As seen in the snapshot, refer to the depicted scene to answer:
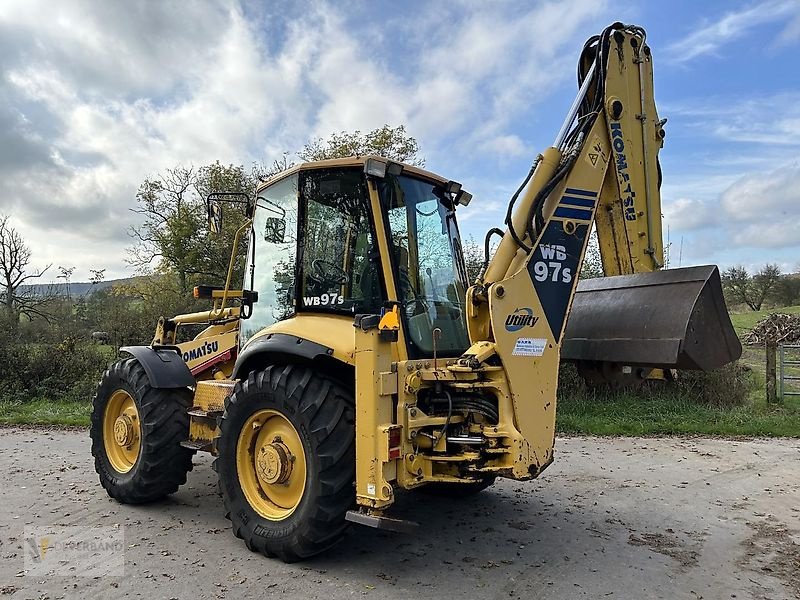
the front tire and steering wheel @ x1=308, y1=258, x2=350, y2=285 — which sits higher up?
steering wheel @ x1=308, y1=258, x2=350, y2=285

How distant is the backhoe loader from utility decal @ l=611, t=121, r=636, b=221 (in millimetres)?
13

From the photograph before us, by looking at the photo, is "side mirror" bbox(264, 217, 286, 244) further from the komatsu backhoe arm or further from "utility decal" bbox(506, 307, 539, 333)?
"utility decal" bbox(506, 307, 539, 333)

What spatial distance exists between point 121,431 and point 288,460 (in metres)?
2.26

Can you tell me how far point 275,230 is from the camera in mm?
4930

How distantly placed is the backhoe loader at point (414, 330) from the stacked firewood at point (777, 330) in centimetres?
1990

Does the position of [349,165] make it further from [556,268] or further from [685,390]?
[685,390]

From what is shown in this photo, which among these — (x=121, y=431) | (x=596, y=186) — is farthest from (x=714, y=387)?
(x=121, y=431)

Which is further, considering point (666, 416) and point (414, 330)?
point (666, 416)

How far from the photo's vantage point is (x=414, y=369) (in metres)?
3.96

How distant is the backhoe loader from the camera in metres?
3.83

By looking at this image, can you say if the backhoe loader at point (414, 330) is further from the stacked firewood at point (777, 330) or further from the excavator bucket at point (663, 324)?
the stacked firewood at point (777, 330)

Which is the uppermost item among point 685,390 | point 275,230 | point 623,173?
point 623,173

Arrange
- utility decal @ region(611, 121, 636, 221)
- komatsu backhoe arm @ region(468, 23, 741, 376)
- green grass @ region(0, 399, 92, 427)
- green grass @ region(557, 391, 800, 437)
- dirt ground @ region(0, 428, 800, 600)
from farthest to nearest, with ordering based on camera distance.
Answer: green grass @ region(0, 399, 92, 427) < green grass @ region(557, 391, 800, 437) < utility decal @ region(611, 121, 636, 221) < komatsu backhoe arm @ region(468, 23, 741, 376) < dirt ground @ region(0, 428, 800, 600)

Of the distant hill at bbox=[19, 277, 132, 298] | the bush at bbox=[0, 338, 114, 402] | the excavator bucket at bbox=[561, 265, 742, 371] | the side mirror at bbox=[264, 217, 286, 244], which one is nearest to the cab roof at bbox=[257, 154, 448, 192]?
the side mirror at bbox=[264, 217, 286, 244]
